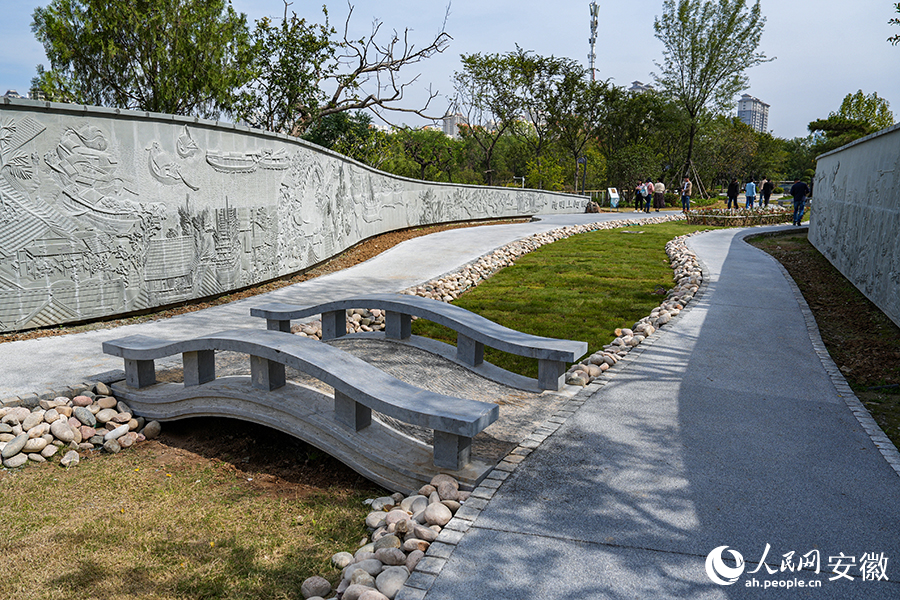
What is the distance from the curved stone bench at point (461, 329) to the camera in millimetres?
5281

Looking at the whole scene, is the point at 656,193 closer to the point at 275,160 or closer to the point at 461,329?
the point at 275,160

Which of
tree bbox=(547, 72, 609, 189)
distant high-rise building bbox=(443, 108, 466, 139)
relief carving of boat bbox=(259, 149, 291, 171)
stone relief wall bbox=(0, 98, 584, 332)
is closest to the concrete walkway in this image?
stone relief wall bbox=(0, 98, 584, 332)

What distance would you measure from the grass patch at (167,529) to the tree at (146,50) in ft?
76.3

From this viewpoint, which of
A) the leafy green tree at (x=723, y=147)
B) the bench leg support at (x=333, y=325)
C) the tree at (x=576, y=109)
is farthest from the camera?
the leafy green tree at (x=723, y=147)

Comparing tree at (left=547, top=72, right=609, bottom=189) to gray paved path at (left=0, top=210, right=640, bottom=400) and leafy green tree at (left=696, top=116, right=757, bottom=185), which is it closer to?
leafy green tree at (left=696, top=116, right=757, bottom=185)

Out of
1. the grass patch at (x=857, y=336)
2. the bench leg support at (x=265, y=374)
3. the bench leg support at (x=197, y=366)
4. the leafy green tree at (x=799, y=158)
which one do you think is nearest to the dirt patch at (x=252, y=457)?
the bench leg support at (x=197, y=366)

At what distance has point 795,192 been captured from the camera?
794 inches

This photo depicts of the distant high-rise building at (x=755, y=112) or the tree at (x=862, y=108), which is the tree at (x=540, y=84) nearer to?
the tree at (x=862, y=108)

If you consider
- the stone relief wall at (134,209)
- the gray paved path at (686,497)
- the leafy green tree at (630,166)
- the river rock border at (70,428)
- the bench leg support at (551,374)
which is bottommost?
the river rock border at (70,428)

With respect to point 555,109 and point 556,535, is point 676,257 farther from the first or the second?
point 555,109

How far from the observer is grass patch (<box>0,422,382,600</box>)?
3.08 m

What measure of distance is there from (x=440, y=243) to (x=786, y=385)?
11086mm

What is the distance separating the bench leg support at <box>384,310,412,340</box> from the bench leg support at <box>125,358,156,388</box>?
2236 mm

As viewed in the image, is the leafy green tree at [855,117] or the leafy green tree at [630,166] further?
the leafy green tree at [630,166]
